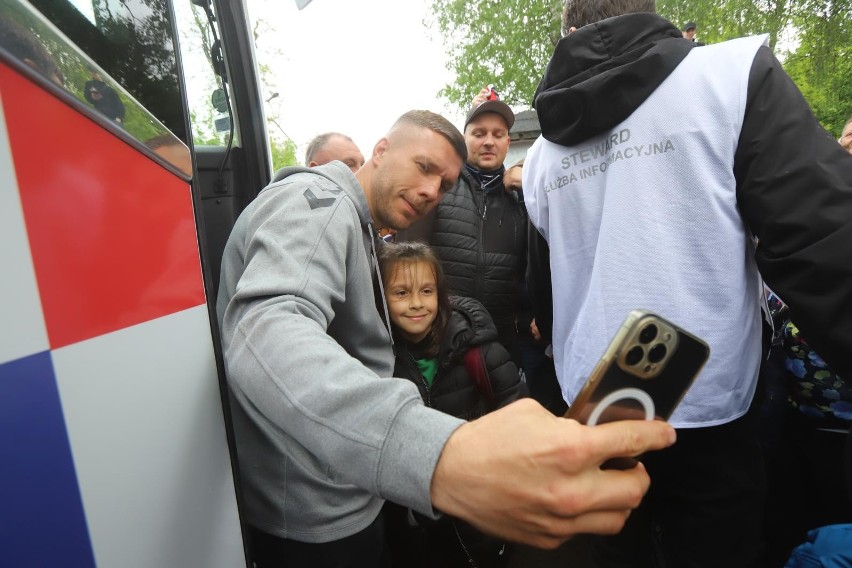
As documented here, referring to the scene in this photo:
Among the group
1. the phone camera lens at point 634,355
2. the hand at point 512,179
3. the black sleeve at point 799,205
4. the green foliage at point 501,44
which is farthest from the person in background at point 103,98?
the green foliage at point 501,44

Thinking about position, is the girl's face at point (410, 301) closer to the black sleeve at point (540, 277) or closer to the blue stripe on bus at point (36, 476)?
the black sleeve at point (540, 277)

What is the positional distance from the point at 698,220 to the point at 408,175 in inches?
35.6

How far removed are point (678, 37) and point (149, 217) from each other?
1.36 m

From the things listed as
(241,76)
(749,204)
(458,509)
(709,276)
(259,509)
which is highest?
(241,76)

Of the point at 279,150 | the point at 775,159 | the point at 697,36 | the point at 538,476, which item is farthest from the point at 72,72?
the point at 697,36

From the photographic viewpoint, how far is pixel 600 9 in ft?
4.43

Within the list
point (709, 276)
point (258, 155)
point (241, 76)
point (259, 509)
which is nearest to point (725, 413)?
point (709, 276)

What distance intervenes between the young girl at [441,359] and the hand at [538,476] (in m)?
1.36

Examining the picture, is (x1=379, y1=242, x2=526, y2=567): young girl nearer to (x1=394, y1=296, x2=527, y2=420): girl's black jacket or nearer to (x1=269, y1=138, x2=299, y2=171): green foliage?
(x1=394, y1=296, x2=527, y2=420): girl's black jacket

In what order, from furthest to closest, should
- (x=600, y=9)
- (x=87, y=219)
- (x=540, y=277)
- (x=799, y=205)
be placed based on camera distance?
(x=540, y=277) < (x=600, y=9) < (x=799, y=205) < (x=87, y=219)

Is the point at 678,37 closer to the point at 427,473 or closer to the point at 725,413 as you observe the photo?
the point at 725,413

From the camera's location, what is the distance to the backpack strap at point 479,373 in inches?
75.5

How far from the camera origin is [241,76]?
202 cm

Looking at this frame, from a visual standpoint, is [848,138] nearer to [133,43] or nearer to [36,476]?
[133,43]
